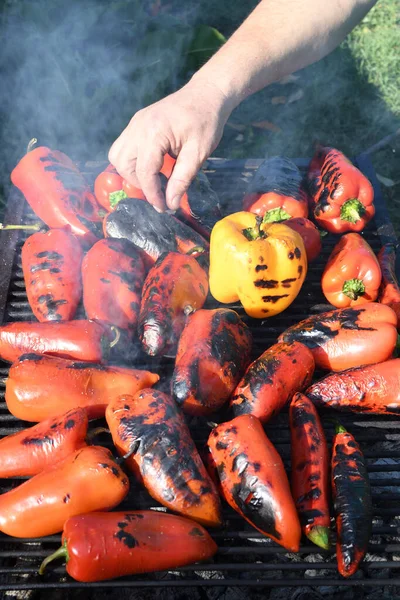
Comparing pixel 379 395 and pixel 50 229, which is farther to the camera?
pixel 50 229

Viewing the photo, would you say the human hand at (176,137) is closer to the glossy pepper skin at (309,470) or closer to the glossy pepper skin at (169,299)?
the glossy pepper skin at (169,299)

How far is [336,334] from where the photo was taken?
2.76 metres

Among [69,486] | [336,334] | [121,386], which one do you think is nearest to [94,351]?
[121,386]

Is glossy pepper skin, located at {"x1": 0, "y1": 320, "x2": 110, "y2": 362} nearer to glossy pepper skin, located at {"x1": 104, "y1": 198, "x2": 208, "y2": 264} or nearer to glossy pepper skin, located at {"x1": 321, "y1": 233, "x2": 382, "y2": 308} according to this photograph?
glossy pepper skin, located at {"x1": 104, "y1": 198, "x2": 208, "y2": 264}

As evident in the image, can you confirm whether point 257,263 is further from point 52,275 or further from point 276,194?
point 52,275

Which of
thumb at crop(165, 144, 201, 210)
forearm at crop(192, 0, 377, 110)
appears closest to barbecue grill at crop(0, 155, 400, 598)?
thumb at crop(165, 144, 201, 210)

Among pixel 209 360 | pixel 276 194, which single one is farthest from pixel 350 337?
pixel 276 194

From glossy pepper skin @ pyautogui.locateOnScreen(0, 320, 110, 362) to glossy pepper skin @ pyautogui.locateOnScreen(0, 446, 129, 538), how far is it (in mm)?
575

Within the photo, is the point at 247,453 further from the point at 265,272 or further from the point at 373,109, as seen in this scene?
the point at 373,109

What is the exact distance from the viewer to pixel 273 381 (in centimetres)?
248

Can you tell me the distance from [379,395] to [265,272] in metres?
0.80

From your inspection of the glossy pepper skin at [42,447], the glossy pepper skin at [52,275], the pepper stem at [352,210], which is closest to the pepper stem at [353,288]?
the pepper stem at [352,210]

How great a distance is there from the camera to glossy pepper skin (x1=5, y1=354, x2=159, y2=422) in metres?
2.41

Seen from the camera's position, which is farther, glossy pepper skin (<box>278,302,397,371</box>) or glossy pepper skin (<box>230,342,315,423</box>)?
glossy pepper skin (<box>278,302,397,371</box>)
